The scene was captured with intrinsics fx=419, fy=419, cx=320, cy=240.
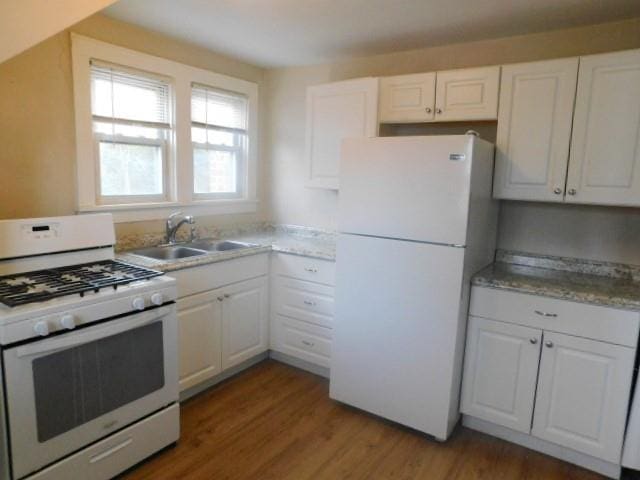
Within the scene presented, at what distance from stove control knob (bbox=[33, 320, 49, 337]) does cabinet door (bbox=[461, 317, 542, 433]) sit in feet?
6.54

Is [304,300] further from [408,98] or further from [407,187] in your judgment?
[408,98]

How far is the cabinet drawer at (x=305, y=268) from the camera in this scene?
281 cm

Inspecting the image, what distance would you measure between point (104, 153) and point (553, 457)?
10.1 ft

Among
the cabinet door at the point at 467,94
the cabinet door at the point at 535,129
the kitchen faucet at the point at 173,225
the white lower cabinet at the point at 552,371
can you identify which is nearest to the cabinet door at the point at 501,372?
the white lower cabinet at the point at 552,371

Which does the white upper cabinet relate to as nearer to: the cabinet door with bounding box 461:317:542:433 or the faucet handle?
the cabinet door with bounding box 461:317:542:433

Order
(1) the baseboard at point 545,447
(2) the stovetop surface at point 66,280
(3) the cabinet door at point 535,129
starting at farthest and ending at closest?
1. (3) the cabinet door at point 535,129
2. (1) the baseboard at point 545,447
3. (2) the stovetop surface at point 66,280

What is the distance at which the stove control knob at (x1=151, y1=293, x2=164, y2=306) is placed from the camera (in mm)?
1950

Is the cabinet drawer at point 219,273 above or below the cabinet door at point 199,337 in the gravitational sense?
above

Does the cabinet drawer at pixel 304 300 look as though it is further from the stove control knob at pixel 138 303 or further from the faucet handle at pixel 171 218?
A: the stove control knob at pixel 138 303

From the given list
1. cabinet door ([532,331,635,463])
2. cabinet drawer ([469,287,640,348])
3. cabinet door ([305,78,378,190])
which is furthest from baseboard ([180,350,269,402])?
cabinet door ([532,331,635,463])

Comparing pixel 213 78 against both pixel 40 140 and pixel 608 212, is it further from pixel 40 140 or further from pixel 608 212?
pixel 608 212

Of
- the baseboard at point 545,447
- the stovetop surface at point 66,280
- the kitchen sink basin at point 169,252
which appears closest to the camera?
the stovetop surface at point 66,280

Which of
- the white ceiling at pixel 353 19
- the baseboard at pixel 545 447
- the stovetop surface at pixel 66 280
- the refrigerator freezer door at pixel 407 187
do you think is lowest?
the baseboard at pixel 545 447

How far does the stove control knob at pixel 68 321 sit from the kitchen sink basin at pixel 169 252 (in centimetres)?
105
